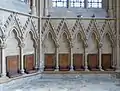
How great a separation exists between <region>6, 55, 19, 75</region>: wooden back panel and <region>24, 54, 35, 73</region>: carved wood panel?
54 centimetres

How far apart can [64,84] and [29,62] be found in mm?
1810

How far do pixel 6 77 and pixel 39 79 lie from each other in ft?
7.19

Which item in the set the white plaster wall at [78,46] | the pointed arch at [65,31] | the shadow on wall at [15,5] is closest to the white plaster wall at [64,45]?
the pointed arch at [65,31]

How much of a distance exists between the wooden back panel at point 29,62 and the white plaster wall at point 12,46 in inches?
26.0

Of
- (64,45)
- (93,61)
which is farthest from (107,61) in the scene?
(64,45)

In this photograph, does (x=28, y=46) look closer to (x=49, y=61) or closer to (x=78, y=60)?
(x=49, y=61)

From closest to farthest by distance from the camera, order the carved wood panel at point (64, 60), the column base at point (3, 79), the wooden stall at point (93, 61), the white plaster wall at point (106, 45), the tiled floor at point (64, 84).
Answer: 1. the column base at point (3, 79)
2. the tiled floor at point (64, 84)
3. the carved wood panel at point (64, 60)
4. the wooden stall at point (93, 61)
5. the white plaster wall at point (106, 45)

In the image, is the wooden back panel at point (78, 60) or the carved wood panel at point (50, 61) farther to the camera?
the wooden back panel at point (78, 60)

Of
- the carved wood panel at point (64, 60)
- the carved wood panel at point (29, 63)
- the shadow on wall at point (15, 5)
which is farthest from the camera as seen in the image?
the carved wood panel at point (64, 60)

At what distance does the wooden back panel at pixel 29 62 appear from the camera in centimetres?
903

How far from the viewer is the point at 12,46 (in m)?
8.22

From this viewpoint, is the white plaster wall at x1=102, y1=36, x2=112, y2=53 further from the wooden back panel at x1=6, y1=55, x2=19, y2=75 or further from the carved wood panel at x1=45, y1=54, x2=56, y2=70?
the wooden back panel at x1=6, y1=55, x2=19, y2=75

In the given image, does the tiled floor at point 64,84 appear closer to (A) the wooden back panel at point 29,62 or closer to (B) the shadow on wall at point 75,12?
(A) the wooden back panel at point 29,62

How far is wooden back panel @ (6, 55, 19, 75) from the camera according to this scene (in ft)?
25.9
